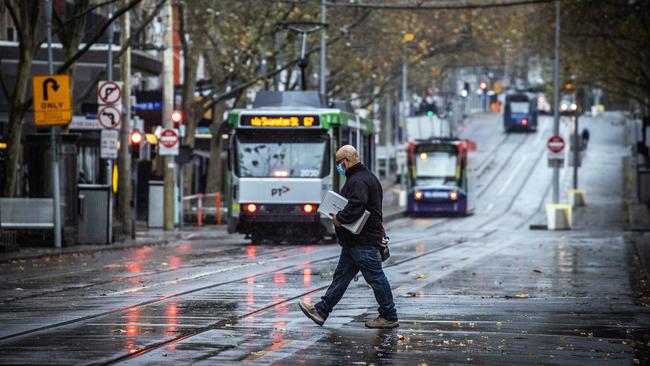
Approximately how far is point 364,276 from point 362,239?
37cm

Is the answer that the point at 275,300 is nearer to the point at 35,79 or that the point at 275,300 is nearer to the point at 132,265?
Result: the point at 132,265

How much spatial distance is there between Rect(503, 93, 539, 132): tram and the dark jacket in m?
104

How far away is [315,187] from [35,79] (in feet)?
24.0

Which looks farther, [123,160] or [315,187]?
[123,160]

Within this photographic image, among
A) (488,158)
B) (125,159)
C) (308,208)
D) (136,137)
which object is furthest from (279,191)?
(488,158)

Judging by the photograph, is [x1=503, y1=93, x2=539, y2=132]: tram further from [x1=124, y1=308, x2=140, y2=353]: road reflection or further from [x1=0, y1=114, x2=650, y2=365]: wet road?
[x1=124, y1=308, x2=140, y2=353]: road reflection

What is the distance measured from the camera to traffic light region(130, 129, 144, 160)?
38812mm

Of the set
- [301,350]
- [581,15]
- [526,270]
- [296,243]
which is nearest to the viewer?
[301,350]

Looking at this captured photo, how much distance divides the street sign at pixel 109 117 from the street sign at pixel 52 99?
12.7ft

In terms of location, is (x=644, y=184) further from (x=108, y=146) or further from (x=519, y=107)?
(x=519, y=107)

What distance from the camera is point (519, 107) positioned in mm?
118312

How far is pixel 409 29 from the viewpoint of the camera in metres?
70.9

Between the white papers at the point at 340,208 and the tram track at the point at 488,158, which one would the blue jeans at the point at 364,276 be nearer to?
the white papers at the point at 340,208

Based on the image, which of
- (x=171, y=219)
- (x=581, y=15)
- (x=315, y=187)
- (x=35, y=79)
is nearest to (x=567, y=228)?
(x=581, y=15)
